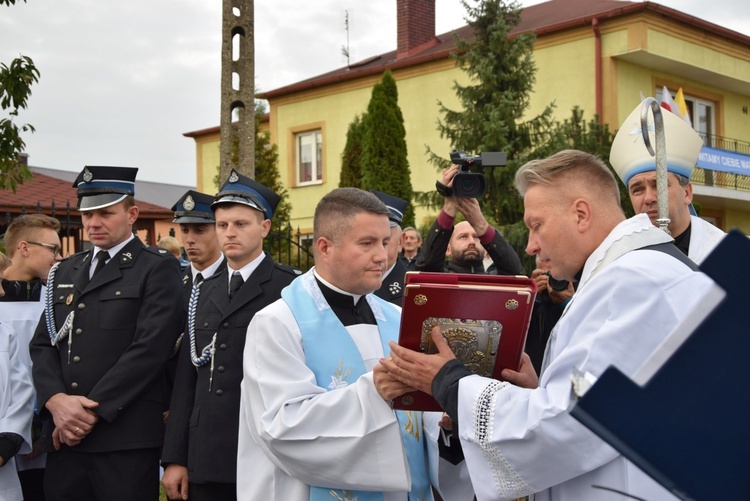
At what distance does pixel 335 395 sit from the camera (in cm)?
295

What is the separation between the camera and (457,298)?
2629 millimetres

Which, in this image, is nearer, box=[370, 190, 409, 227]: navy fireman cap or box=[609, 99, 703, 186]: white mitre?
box=[609, 99, 703, 186]: white mitre

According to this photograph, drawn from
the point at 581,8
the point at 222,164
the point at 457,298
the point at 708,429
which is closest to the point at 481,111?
the point at 581,8

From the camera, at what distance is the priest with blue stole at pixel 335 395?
291cm

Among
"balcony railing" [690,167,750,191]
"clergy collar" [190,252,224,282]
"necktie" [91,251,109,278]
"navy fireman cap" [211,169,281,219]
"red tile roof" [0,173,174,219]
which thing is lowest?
"clergy collar" [190,252,224,282]

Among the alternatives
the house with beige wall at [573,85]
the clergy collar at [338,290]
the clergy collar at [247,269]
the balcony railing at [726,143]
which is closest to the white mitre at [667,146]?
the clergy collar at [338,290]

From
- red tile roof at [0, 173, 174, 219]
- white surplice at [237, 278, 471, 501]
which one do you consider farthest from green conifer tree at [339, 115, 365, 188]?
white surplice at [237, 278, 471, 501]

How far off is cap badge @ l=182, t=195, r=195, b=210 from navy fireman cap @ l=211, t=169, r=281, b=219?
123 cm

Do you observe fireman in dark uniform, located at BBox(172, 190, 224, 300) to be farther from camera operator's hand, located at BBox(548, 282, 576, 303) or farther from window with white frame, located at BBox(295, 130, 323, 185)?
window with white frame, located at BBox(295, 130, 323, 185)

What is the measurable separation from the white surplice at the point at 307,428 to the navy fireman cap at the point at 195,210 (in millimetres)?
2873

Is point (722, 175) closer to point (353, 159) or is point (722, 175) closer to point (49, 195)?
point (353, 159)

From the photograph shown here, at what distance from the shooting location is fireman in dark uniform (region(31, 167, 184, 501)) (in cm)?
428

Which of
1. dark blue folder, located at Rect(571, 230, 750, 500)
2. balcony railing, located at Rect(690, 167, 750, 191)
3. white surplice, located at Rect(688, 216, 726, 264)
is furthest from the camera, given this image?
balcony railing, located at Rect(690, 167, 750, 191)

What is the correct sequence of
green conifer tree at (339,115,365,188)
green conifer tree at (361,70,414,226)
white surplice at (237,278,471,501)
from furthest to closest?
green conifer tree at (339,115,365,188) < green conifer tree at (361,70,414,226) < white surplice at (237,278,471,501)
